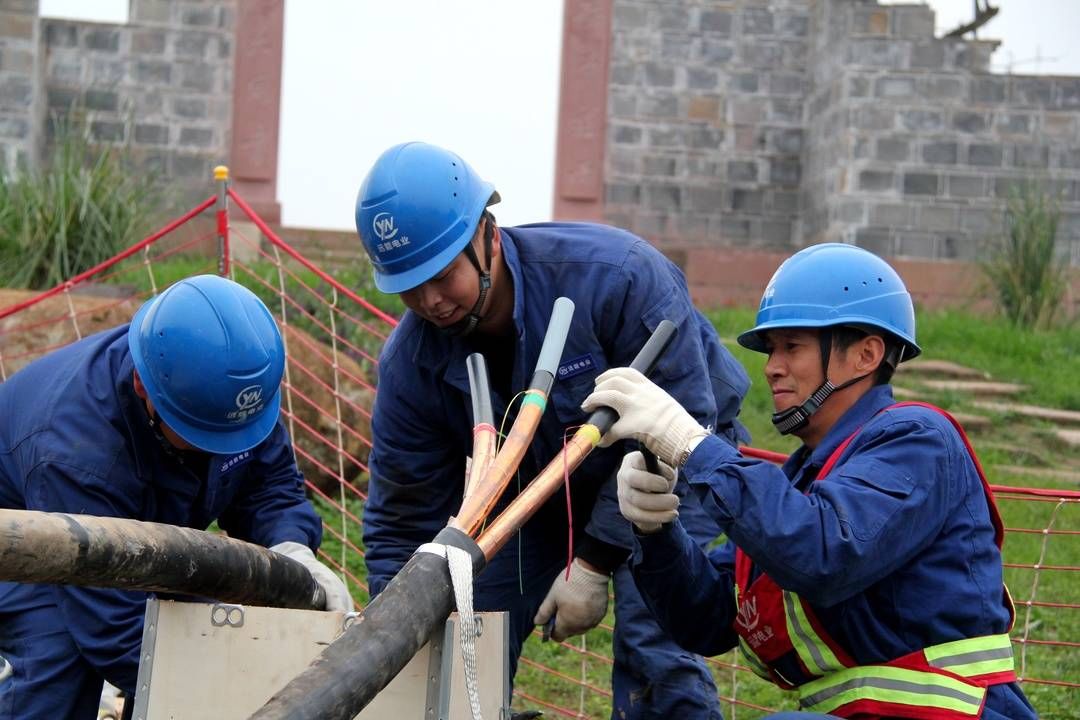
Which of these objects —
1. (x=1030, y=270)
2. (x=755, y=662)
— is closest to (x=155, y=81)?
(x=1030, y=270)

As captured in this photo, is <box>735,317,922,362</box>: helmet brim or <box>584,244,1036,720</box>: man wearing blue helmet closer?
<box>584,244,1036,720</box>: man wearing blue helmet

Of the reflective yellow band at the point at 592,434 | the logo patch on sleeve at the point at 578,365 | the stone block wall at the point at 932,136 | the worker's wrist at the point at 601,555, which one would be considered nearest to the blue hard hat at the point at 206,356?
the logo patch on sleeve at the point at 578,365

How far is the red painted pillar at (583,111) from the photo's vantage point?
1267 centimetres

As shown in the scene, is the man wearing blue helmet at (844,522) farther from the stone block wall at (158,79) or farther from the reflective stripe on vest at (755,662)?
the stone block wall at (158,79)

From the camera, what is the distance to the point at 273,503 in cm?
411

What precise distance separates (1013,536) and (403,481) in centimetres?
387

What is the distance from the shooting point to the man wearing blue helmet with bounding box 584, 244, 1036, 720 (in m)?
2.97

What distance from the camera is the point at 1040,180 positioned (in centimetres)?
1165

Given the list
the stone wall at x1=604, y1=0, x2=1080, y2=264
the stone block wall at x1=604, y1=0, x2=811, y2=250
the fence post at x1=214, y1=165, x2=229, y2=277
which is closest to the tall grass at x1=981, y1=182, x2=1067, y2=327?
the stone wall at x1=604, y1=0, x2=1080, y2=264

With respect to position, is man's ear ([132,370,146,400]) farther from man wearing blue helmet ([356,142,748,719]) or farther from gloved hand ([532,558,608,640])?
gloved hand ([532,558,608,640])

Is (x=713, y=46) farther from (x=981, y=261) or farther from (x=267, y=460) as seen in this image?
(x=267, y=460)

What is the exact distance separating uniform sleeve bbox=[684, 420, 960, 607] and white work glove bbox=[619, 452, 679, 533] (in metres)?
0.22

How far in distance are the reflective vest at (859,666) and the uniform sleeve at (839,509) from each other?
14cm

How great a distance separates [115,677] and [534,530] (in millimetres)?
1292
